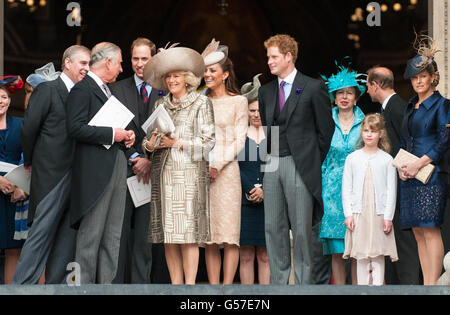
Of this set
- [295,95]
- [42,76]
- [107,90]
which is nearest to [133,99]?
[107,90]

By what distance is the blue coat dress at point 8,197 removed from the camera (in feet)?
30.8

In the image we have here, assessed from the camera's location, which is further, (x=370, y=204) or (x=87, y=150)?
(x=370, y=204)

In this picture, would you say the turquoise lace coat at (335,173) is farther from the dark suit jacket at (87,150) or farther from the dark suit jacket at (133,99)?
the dark suit jacket at (87,150)

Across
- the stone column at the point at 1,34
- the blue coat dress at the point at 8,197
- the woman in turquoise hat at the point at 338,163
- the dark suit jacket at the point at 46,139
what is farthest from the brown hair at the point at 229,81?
the stone column at the point at 1,34

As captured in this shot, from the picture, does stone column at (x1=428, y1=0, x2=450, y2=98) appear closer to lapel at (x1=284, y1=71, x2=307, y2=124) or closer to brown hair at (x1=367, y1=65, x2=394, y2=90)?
brown hair at (x1=367, y1=65, x2=394, y2=90)

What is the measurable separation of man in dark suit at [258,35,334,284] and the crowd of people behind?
0.4 inches

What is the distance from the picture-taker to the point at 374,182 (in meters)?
8.84

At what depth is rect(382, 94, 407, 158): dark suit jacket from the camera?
950cm

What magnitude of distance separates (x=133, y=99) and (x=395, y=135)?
233 centimetres

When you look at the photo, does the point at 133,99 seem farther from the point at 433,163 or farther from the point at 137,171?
the point at 433,163

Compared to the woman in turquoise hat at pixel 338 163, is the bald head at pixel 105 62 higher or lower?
higher

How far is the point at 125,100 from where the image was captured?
31.0 ft

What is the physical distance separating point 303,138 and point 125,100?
1680mm

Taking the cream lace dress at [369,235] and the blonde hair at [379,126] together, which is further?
the blonde hair at [379,126]
